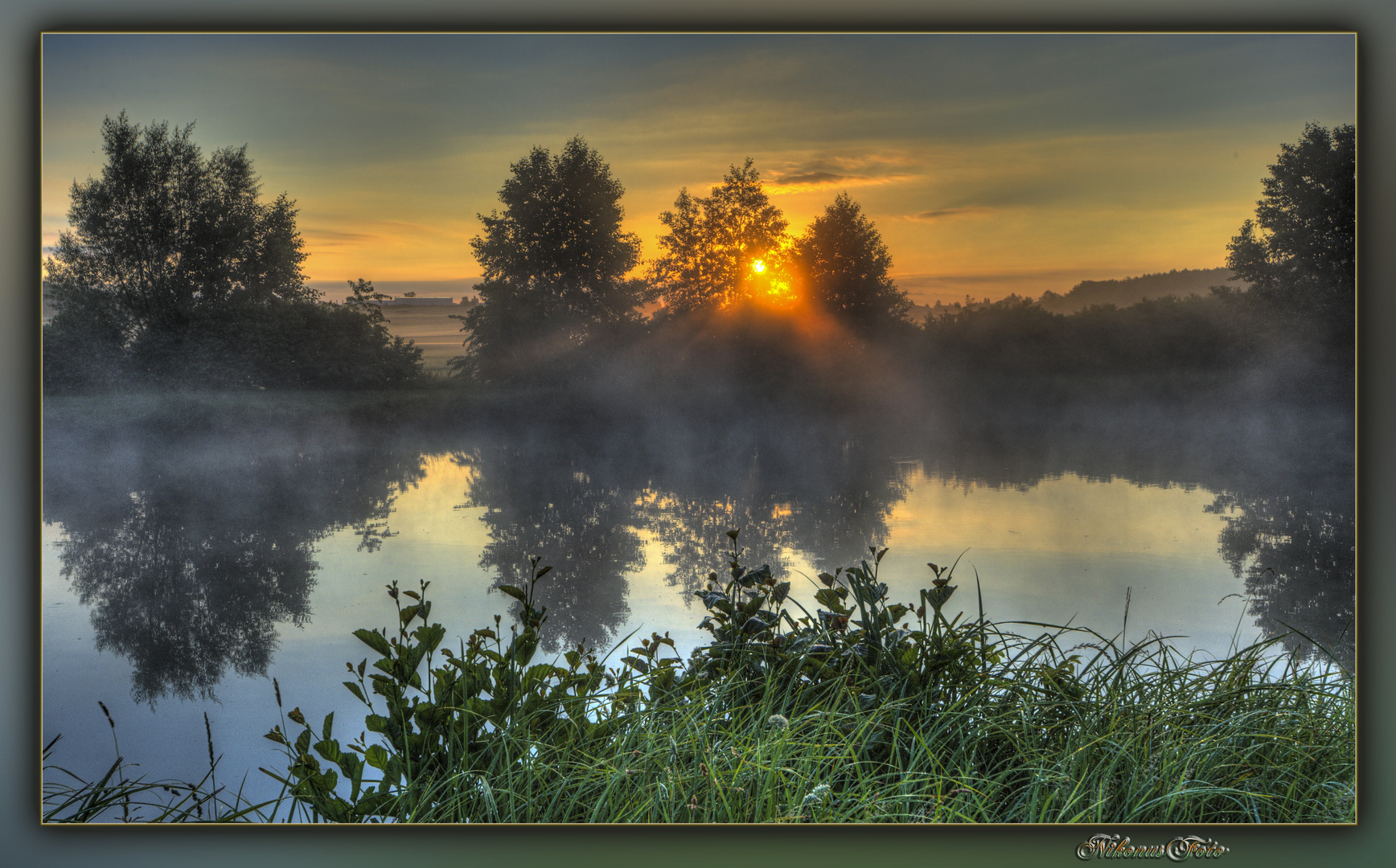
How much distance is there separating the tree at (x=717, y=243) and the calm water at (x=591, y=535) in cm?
44

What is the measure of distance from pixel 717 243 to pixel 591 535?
3.16 feet

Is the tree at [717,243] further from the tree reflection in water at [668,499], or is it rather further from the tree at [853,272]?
the tree reflection in water at [668,499]

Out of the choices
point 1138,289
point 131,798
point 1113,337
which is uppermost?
point 1138,289

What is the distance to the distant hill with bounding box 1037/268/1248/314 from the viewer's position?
2420 millimetres

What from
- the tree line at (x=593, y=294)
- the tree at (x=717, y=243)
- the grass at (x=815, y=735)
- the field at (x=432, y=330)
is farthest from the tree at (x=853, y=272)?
Result: the field at (x=432, y=330)

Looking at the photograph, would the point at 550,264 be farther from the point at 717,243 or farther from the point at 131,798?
the point at 131,798

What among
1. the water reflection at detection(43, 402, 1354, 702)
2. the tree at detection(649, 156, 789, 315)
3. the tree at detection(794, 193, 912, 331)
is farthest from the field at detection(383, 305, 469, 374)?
the tree at detection(794, 193, 912, 331)

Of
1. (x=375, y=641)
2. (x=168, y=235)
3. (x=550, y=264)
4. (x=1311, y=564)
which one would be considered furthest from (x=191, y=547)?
(x=1311, y=564)

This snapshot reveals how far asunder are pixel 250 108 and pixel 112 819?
212cm

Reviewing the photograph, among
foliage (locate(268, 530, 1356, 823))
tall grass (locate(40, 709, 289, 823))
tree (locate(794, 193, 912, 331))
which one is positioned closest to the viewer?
foliage (locate(268, 530, 1356, 823))

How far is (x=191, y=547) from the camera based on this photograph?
7.93ft

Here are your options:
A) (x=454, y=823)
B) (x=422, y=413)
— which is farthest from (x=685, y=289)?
(x=454, y=823)

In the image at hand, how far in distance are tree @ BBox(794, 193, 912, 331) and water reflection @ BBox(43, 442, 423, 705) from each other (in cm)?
149

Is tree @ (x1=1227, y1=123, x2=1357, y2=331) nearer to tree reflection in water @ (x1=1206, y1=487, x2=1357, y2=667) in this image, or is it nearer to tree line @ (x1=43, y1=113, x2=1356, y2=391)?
tree line @ (x1=43, y1=113, x2=1356, y2=391)
